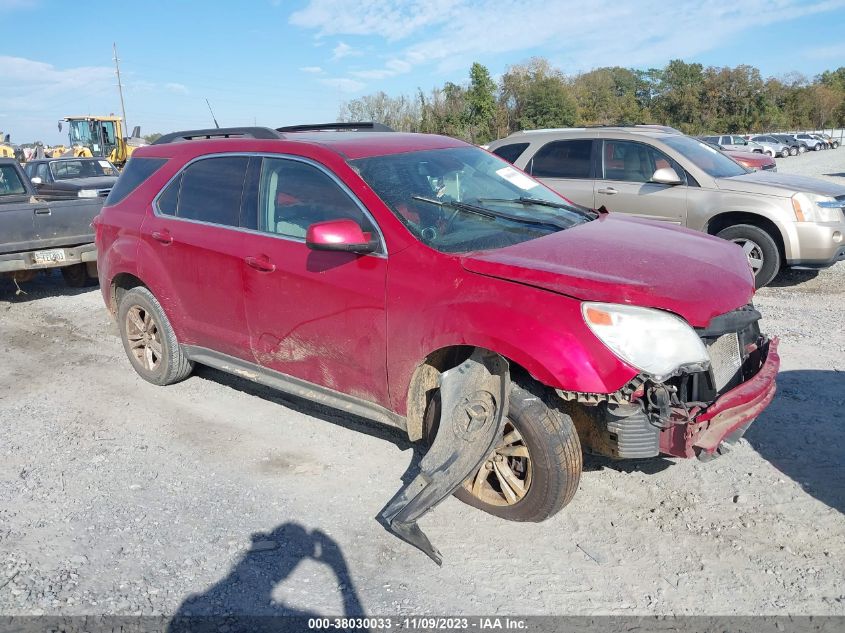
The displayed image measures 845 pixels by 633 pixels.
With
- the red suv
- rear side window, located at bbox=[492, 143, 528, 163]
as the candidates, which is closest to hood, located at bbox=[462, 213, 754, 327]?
the red suv

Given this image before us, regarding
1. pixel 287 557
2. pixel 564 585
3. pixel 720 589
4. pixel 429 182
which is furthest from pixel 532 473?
pixel 429 182

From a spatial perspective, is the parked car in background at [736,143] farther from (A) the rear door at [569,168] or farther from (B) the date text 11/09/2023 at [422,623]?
(B) the date text 11/09/2023 at [422,623]

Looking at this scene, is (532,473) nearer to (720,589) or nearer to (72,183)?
(720,589)

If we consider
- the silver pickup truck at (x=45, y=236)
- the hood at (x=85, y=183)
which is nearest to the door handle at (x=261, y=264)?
the silver pickup truck at (x=45, y=236)

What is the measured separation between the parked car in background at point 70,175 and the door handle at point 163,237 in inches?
390

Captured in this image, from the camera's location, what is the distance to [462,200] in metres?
4.16

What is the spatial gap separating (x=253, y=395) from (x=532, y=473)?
273 cm

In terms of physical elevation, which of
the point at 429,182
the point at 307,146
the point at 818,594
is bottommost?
the point at 818,594

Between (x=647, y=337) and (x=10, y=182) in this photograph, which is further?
(x=10, y=182)

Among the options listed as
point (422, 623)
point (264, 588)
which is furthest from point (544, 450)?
point (264, 588)

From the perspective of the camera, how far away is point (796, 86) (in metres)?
65.1

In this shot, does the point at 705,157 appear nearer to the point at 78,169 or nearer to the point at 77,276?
the point at 77,276

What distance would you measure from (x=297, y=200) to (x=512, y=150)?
5600 mm

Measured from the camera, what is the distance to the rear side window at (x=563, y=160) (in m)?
8.80
